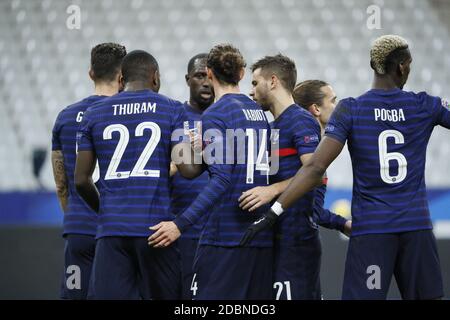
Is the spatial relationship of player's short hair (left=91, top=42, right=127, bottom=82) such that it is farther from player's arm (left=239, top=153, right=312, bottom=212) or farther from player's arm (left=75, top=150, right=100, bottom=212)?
player's arm (left=239, top=153, right=312, bottom=212)

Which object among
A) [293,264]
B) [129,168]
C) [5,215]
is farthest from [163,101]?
[5,215]

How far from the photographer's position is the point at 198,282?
523cm

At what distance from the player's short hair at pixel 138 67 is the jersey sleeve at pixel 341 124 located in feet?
3.71

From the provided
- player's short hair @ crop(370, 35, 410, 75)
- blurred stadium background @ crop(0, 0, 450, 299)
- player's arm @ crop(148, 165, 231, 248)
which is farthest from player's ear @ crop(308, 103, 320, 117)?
blurred stadium background @ crop(0, 0, 450, 299)

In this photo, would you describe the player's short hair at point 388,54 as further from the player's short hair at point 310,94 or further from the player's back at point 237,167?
the player's short hair at point 310,94

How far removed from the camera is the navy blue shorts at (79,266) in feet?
19.4

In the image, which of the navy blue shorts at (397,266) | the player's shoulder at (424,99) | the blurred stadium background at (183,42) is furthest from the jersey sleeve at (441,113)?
the blurred stadium background at (183,42)

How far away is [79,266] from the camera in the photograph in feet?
19.4

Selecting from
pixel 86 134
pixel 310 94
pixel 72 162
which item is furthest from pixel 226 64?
pixel 72 162

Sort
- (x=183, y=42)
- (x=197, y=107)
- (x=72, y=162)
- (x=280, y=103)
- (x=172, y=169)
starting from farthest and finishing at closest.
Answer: (x=183, y=42) → (x=197, y=107) → (x=172, y=169) → (x=72, y=162) → (x=280, y=103)

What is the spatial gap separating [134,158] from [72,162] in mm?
1027

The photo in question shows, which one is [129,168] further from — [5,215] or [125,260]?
[5,215]

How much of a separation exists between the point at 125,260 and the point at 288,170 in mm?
1172

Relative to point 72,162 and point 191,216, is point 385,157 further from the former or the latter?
point 72,162
